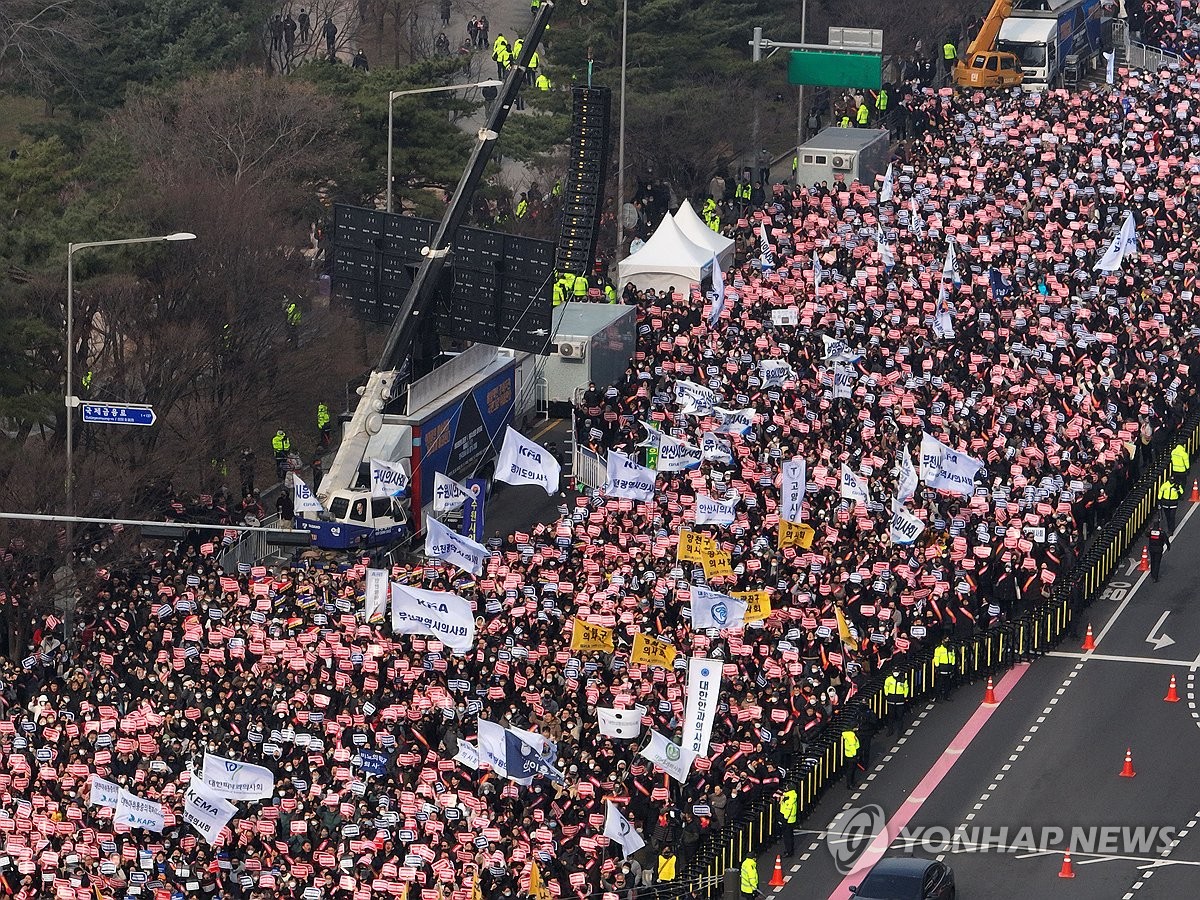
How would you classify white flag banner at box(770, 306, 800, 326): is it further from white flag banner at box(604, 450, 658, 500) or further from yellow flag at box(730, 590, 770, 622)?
yellow flag at box(730, 590, 770, 622)

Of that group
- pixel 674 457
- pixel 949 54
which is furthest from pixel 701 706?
pixel 949 54

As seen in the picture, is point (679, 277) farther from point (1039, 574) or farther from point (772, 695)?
point (772, 695)

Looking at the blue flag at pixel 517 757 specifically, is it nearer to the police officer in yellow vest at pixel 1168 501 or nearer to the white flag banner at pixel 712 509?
the white flag banner at pixel 712 509

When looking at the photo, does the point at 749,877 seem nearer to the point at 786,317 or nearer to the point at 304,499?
the point at 304,499

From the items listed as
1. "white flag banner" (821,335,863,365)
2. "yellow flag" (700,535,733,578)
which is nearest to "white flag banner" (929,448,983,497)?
"yellow flag" (700,535,733,578)

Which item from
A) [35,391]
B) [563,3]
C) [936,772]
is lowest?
[936,772]

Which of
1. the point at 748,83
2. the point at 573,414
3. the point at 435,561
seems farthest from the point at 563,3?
the point at 435,561
